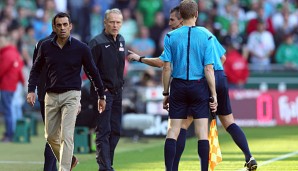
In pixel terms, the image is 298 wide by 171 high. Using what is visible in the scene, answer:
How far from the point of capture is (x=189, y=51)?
36.9 feet

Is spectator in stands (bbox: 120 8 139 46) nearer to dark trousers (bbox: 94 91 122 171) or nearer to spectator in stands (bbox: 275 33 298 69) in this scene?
spectator in stands (bbox: 275 33 298 69)

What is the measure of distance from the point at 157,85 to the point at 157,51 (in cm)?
336

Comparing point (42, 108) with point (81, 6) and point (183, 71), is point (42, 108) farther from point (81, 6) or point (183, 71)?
A: point (81, 6)

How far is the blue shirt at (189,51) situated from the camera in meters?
11.2

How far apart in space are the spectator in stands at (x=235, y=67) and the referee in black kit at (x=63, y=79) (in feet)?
43.2

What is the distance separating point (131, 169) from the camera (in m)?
14.2

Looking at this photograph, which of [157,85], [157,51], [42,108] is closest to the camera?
[42,108]

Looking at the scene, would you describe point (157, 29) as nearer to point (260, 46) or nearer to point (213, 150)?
point (260, 46)

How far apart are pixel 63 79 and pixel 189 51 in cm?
159

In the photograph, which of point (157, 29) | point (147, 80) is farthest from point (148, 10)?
point (147, 80)

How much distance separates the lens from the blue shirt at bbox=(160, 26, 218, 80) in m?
11.2

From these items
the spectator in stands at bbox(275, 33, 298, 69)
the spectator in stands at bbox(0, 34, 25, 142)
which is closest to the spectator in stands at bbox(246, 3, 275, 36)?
the spectator in stands at bbox(275, 33, 298, 69)

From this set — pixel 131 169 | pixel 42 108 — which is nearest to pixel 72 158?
pixel 42 108

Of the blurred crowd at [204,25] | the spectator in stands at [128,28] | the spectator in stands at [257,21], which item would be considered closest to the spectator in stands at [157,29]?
the blurred crowd at [204,25]
